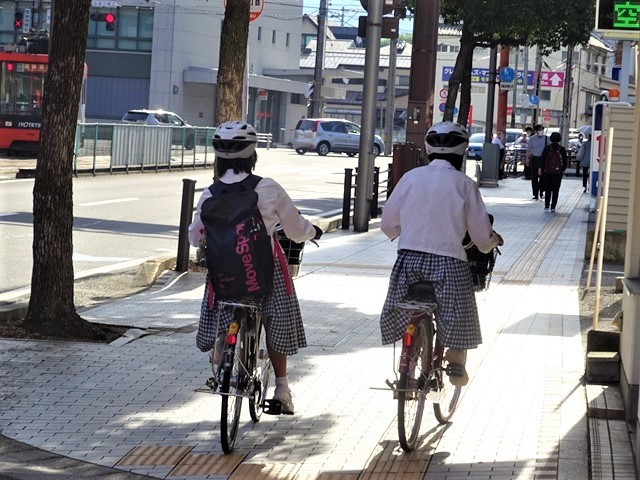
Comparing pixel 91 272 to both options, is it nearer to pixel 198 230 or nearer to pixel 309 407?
pixel 309 407

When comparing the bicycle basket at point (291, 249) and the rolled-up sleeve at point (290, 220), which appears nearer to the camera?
the rolled-up sleeve at point (290, 220)

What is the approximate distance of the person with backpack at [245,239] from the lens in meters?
6.51

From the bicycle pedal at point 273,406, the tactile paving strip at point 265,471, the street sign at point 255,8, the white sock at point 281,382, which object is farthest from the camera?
the street sign at point 255,8

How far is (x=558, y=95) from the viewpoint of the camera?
10019cm

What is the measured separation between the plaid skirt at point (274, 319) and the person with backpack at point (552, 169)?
21.3 m

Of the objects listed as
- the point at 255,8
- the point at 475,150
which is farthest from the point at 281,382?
the point at 475,150

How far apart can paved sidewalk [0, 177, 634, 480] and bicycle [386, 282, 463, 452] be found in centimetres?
19

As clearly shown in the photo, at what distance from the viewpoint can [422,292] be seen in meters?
6.64

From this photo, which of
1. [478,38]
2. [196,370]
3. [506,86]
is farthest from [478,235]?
[506,86]

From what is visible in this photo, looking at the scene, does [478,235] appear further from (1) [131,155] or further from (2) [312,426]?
(1) [131,155]

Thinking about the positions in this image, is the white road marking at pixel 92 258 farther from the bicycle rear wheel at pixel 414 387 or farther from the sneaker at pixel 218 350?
the bicycle rear wheel at pixel 414 387

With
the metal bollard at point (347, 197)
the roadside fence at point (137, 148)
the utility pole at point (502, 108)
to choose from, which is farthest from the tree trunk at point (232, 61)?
the utility pole at point (502, 108)

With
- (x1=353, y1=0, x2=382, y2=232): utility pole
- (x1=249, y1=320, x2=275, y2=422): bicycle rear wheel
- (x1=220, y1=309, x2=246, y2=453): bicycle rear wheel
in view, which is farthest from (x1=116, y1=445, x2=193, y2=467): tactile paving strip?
(x1=353, y1=0, x2=382, y2=232): utility pole

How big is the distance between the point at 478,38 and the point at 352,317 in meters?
24.6
